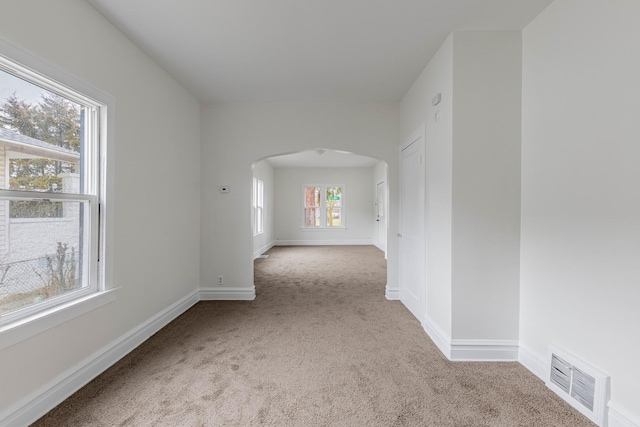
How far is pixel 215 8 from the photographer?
206 cm

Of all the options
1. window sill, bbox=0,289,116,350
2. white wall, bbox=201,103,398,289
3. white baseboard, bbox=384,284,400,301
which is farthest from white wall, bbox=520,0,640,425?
window sill, bbox=0,289,116,350

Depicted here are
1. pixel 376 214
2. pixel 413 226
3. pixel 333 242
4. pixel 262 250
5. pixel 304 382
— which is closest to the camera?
pixel 304 382

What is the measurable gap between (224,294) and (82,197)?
2.25 metres

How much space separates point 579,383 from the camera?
5.78ft

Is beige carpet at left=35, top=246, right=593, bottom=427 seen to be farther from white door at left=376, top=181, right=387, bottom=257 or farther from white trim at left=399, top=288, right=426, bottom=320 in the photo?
white door at left=376, top=181, right=387, bottom=257

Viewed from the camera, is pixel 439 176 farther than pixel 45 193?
Yes

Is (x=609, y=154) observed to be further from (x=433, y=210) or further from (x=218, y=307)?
(x=218, y=307)

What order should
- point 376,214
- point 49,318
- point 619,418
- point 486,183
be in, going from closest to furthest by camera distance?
point 619,418 < point 49,318 < point 486,183 < point 376,214

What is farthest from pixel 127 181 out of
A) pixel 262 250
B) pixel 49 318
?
pixel 262 250

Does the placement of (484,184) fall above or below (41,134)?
below

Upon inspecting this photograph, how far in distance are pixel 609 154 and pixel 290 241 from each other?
8.93 metres

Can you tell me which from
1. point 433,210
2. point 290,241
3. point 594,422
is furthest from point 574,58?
point 290,241

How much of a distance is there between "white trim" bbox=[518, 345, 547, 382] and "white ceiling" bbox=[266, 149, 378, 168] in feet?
19.6

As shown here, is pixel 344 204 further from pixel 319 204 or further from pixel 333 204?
pixel 319 204
